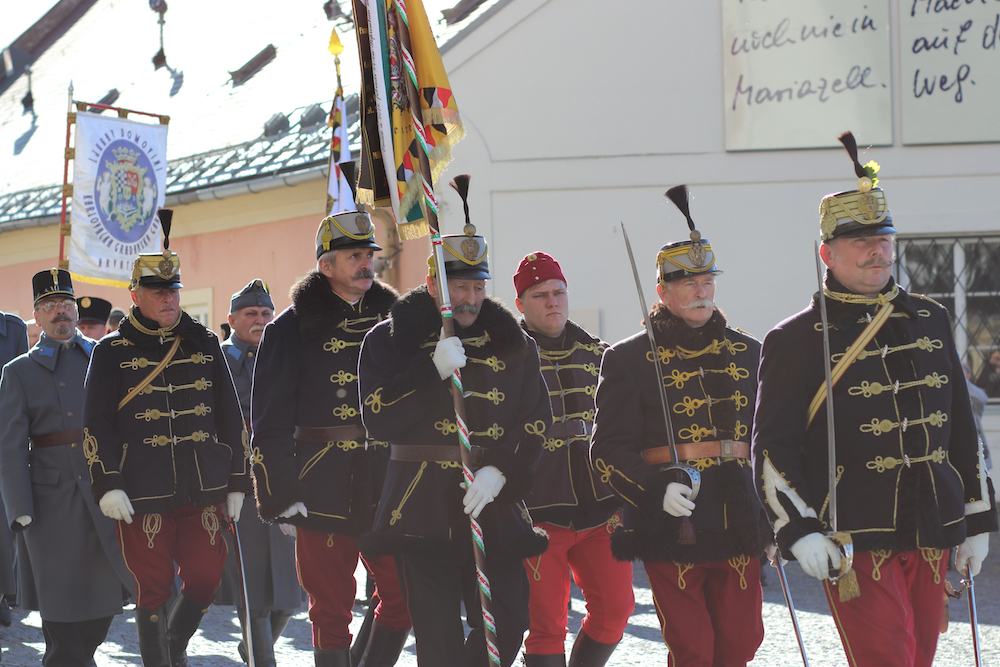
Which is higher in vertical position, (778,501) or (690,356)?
(690,356)

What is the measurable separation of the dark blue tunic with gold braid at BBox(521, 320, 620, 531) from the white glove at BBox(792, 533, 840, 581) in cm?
182

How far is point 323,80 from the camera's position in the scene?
17391 millimetres

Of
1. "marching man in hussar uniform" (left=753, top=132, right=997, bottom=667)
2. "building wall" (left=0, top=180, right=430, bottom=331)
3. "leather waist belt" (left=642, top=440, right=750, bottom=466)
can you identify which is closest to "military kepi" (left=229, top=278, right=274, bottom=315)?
"leather waist belt" (left=642, top=440, right=750, bottom=466)

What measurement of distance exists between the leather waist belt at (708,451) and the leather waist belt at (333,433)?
4.62ft

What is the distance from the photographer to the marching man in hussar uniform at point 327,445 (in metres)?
5.62

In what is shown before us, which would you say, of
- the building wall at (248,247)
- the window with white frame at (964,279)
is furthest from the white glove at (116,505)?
the window with white frame at (964,279)

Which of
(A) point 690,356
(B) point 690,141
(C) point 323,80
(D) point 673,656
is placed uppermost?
(C) point 323,80

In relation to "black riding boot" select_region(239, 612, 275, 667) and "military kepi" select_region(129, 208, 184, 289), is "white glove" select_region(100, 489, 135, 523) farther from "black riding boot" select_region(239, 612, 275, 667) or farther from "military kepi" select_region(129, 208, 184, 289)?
"black riding boot" select_region(239, 612, 275, 667)

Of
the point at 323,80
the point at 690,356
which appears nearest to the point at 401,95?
the point at 690,356

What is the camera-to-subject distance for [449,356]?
4656 mm

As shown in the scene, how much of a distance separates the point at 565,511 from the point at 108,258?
23.6 ft

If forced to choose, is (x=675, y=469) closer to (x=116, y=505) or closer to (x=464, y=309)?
(x=464, y=309)

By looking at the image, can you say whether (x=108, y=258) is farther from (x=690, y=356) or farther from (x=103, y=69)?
(x=103, y=69)

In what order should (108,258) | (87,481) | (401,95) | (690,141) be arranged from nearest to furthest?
(401,95) < (87,481) < (108,258) < (690,141)
